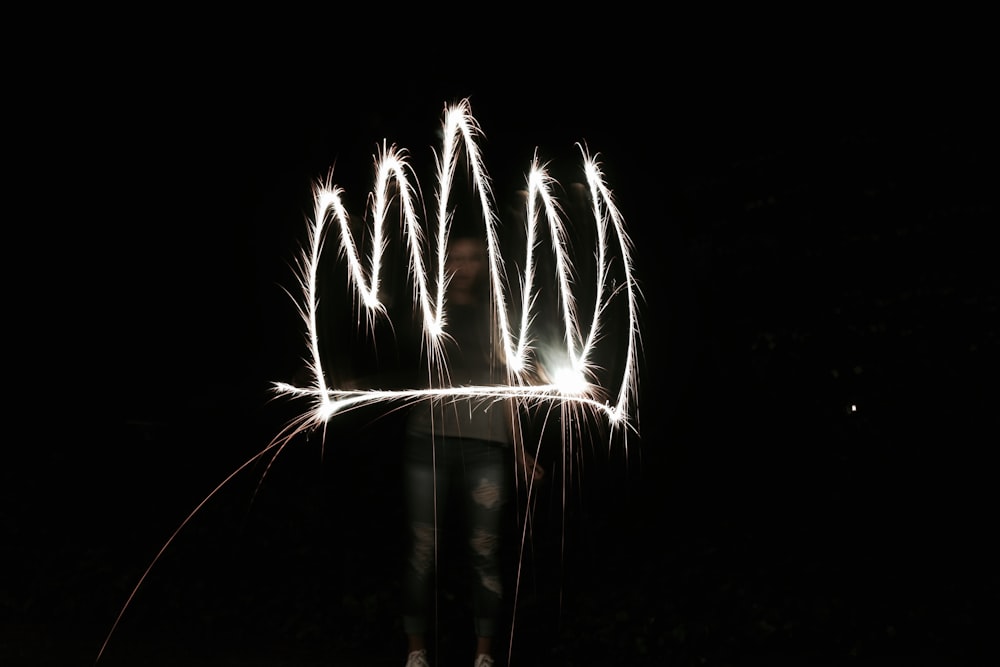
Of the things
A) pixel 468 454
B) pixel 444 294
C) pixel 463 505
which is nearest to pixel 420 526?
pixel 463 505

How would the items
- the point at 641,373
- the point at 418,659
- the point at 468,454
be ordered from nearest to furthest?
the point at 468,454
the point at 418,659
the point at 641,373

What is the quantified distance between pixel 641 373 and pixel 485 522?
2.84 metres

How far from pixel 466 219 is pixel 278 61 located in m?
3.69

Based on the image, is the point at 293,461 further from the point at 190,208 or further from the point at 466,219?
the point at 466,219

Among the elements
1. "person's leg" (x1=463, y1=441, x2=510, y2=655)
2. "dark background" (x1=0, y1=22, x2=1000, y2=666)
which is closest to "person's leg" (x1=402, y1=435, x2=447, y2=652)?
"person's leg" (x1=463, y1=441, x2=510, y2=655)

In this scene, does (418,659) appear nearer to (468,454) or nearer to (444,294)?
(468,454)

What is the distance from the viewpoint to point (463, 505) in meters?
3.14

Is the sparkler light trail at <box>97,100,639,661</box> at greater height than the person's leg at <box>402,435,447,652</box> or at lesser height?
greater

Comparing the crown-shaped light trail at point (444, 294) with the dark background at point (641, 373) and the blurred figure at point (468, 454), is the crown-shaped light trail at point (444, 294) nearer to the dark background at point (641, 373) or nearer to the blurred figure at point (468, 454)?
the blurred figure at point (468, 454)

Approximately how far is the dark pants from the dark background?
951mm

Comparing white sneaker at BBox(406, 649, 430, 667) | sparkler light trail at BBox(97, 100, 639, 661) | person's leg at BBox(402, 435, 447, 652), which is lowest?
white sneaker at BBox(406, 649, 430, 667)

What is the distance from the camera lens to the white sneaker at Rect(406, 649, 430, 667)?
321 centimetres

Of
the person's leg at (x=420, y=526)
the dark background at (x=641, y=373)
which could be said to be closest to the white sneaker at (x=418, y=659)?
the person's leg at (x=420, y=526)

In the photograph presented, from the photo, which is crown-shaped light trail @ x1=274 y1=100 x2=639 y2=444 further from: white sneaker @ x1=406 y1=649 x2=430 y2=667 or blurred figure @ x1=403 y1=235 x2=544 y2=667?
white sneaker @ x1=406 y1=649 x2=430 y2=667
